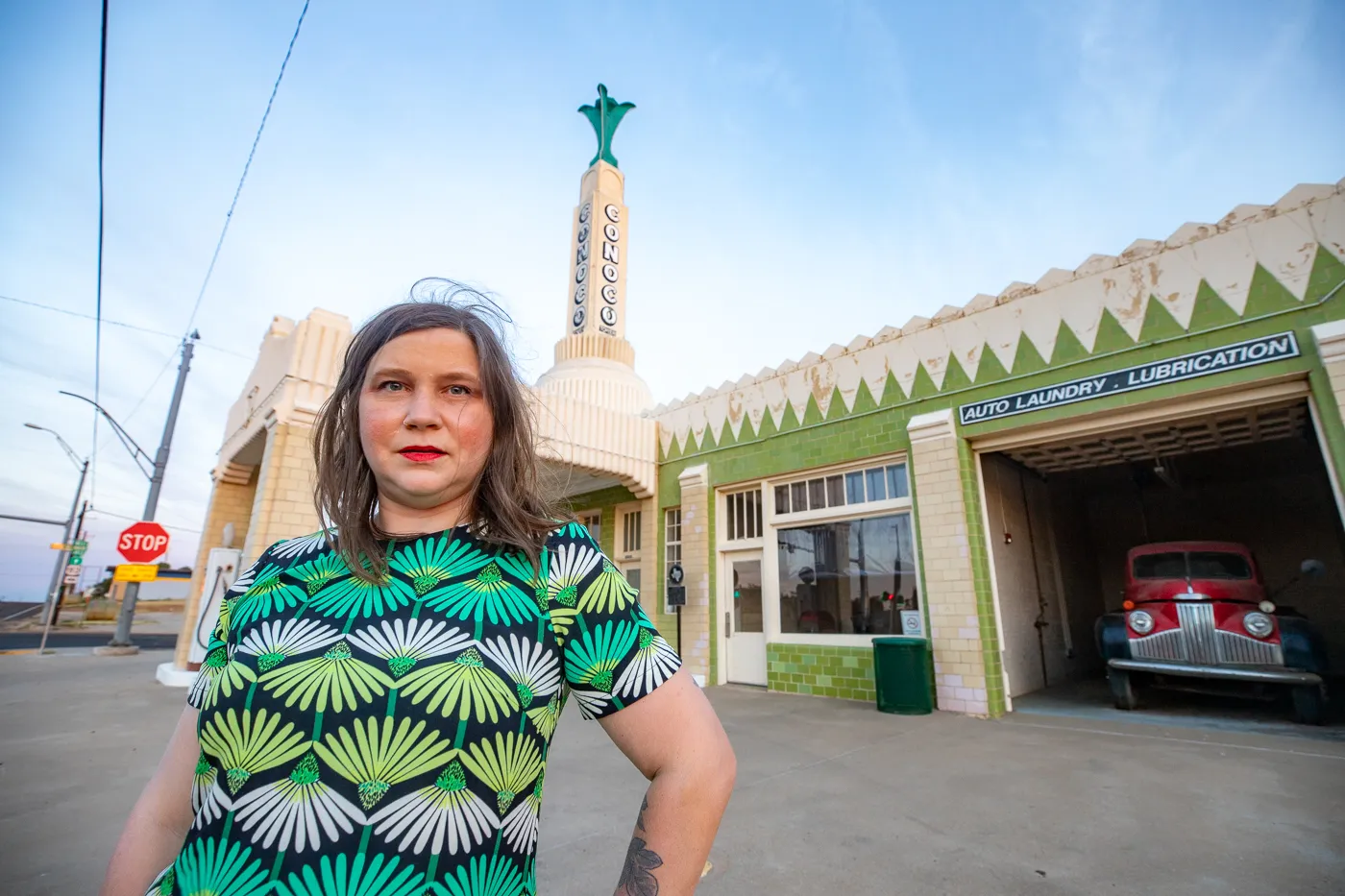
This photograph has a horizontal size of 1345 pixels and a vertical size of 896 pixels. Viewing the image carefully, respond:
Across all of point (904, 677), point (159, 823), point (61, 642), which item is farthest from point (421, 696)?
point (61, 642)

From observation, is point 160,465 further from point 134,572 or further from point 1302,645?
point 1302,645

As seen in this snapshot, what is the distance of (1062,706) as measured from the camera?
731 centimetres

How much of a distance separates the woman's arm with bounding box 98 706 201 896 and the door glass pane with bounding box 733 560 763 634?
8.87 meters

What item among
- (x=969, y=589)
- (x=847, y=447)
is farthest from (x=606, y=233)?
(x=969, y=589)

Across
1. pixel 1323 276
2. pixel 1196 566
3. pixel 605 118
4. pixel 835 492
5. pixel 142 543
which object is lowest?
pixel 1196 566

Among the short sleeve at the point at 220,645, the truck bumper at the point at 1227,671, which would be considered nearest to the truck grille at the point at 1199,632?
the truck bumper at the point at 1227,671

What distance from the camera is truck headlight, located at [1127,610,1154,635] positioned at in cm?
704

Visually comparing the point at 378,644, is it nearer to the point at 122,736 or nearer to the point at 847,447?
the point at 122,736

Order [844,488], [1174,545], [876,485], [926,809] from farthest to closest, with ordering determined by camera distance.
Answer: [844,488]
[876,485]
[1174,545]
[926,809]

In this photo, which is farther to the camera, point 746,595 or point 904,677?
point 746,595

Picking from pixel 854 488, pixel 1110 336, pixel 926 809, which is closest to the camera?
pixel 926 809

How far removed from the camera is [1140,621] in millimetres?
7094

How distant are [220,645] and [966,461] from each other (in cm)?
785

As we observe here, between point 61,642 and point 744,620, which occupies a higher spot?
point 744,620
